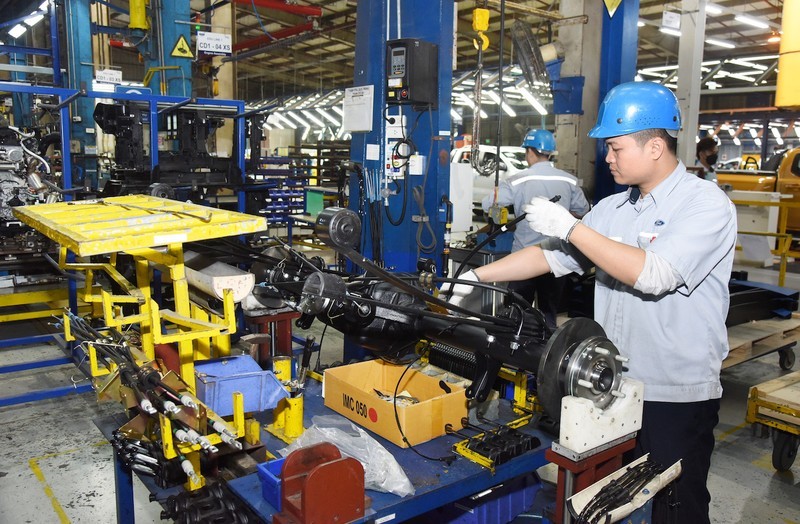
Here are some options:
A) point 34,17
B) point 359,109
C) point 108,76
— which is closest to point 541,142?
point 359,109

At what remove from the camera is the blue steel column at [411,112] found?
4.05 metres

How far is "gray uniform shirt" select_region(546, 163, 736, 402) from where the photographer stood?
1.77m

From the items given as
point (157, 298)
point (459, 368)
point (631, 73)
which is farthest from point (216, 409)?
point (631, 73)

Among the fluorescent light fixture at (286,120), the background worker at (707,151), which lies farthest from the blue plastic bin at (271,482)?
the fluorescent light fixture at (286,120)

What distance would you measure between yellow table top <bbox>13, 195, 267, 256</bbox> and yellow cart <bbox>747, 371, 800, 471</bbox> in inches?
114

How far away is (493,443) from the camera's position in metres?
2.10

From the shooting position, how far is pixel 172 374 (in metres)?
1.89

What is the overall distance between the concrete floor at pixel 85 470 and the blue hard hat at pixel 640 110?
83.4 inches

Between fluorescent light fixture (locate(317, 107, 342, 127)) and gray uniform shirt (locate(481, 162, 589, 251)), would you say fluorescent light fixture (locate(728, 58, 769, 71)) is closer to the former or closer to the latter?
fluorescent light fixture (locate(317, 107, 342, 127))

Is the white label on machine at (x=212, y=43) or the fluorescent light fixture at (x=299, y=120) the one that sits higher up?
the fluorescent light fixture at (x=299, y=120)

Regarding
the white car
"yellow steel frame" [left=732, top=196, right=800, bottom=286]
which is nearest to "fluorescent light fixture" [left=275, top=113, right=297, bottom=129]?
the white car

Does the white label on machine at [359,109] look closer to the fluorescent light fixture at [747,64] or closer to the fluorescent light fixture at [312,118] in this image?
the fluorescent light fixture at [747,64]

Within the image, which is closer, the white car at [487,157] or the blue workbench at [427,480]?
the blue workbench at [427,480]

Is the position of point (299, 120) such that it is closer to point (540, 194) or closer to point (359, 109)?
point (359, 109)
